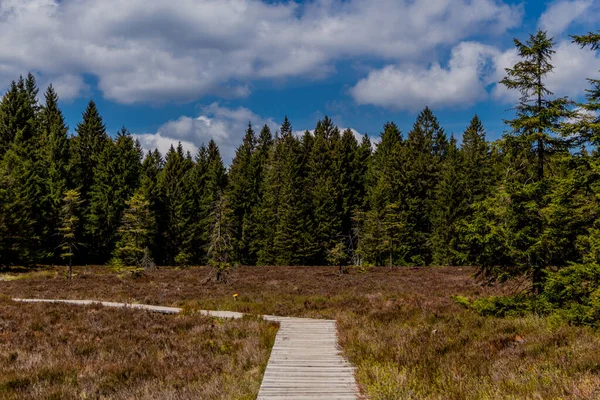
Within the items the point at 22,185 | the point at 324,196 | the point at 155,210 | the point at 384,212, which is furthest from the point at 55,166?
the point at 384,212

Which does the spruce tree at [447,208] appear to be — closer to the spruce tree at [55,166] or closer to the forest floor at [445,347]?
the forest floor at [445,347]

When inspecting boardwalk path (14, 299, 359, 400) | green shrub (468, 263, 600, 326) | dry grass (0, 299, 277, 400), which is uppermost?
green shrub (468, 263, 600, 326)

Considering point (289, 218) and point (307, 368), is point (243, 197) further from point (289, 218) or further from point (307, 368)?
point (307, 368)

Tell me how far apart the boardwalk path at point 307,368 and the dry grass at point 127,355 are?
0.29m

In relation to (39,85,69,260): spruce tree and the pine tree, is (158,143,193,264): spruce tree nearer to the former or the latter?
(39,85,69,260): spruce tree

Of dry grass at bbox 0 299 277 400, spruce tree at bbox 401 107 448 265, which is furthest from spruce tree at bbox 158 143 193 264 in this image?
dry grass at bbox 0 299 277 400

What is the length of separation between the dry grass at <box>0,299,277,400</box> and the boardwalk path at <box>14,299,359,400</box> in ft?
0.96

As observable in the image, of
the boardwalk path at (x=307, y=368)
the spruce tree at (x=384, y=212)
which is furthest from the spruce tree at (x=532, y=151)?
the spruce tree at (x=384, y=212)

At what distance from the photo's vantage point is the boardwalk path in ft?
21.3

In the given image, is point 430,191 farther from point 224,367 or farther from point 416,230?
point 224,367

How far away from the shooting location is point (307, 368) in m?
7.95

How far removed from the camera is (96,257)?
4797cm

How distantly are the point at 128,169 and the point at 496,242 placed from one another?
162ft

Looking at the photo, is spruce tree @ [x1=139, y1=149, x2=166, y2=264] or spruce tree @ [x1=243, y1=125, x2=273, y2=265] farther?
spruce tree @ [x1=243, y1=125, x2=273, y2=265]
